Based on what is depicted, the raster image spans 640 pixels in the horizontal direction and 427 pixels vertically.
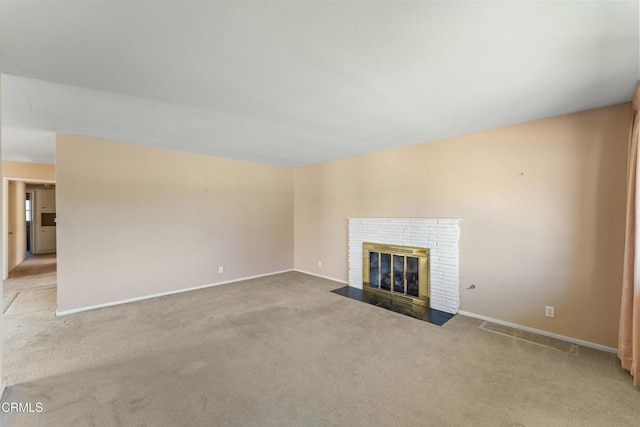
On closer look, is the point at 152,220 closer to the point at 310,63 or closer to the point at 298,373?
the point at 298,373

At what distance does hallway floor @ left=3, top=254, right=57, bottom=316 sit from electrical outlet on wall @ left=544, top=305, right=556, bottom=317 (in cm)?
657

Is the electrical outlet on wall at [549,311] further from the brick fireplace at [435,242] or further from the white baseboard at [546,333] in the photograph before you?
the brick fireplace at [435,242]

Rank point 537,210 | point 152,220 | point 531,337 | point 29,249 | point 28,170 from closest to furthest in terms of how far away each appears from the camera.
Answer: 1. point 531,337
2. point 537,210
3. point 152,220
4. point 28,170
5. point 29,249

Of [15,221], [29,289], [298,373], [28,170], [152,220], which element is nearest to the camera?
[298,373]

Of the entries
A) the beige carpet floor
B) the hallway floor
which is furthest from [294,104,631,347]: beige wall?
the hallway floor

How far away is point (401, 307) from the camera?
3.75 metres

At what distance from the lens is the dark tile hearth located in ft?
11.1

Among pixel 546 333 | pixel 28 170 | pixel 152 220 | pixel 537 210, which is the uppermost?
pixel 28 170

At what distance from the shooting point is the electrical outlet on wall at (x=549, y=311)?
2.84 meters

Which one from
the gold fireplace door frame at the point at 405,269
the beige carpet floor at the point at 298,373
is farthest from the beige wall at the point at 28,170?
the gold fireplace door frame at the point at 405,269

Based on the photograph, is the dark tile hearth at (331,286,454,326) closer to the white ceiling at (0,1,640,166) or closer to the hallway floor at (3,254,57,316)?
the white ceiling at (0,1,640,166)

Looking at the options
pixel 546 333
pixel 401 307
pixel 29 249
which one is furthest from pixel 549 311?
pixel 29 249

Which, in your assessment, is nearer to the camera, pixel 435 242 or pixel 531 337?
pixel 531 337

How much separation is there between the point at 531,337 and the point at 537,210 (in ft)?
4.67
